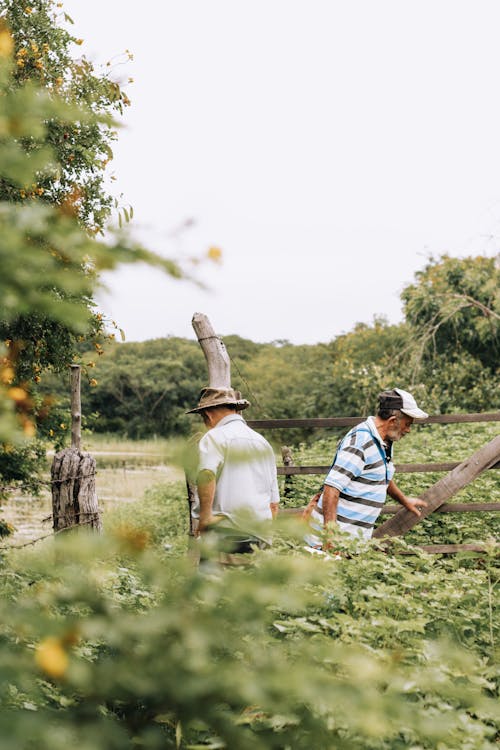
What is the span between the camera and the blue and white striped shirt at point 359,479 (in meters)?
3.80

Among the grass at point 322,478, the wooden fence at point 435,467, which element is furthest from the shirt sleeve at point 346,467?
the wooden fence at point 435,467

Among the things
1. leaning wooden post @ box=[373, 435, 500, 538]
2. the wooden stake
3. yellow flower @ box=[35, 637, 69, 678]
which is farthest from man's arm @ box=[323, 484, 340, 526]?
yellow flower @ box=[35, 637, 69, 678]

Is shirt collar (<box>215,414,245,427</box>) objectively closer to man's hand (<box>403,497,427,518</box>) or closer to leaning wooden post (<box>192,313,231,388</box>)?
man's hand (<box>403,497,427,518</box>)

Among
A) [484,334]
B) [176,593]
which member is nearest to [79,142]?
[176,593]

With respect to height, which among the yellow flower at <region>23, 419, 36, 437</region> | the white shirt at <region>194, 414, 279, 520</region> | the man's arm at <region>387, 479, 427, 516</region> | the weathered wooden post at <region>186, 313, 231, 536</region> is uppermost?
the weathered wooden post at <region>186, 313, 231, 536</region>

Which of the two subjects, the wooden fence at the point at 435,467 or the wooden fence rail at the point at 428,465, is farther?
the wooden fence rail at the point at 428,465

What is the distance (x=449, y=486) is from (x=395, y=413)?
4.73 feet

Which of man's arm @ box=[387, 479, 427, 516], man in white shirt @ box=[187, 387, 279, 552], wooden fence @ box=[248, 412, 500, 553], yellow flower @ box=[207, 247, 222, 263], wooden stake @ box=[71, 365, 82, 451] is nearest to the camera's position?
yellow flower @ box=[207, 247, 222, 263]

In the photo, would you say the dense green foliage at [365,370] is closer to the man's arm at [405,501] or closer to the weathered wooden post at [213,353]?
the weathered wooden post at [213,353]

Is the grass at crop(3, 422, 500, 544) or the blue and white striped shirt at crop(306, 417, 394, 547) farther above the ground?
the blue and white striped shirt at crop(306, 417, 394, 547)

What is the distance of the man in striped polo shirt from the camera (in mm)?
3785

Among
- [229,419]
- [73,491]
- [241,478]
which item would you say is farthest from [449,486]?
[73,491]

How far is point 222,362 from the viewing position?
640cm

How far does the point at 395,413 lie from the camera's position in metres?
4.03
